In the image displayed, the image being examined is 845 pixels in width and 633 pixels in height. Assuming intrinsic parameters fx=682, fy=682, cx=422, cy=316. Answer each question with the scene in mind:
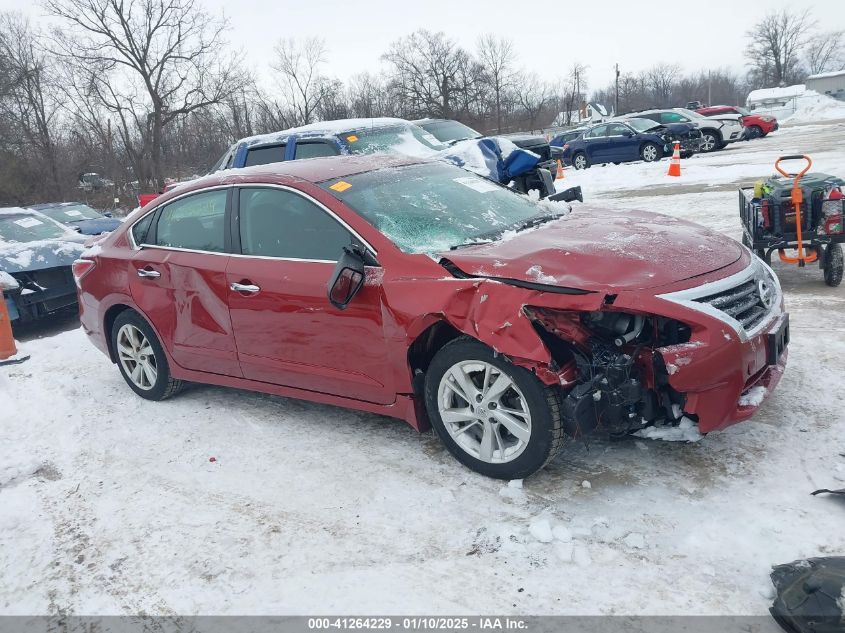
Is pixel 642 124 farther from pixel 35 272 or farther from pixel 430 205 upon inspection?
pixel 430 205

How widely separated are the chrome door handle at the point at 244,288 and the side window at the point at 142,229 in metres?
1.23

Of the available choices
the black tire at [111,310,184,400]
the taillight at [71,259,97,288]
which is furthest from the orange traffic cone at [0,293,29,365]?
the black tire at [111,310,184,400]

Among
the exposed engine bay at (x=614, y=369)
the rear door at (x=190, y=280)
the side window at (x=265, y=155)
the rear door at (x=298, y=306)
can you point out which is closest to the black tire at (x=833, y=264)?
the exposed engine bay at (x=614, y=369)

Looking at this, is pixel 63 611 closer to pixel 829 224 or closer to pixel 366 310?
pixel 366 310

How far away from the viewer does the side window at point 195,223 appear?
4535 mm

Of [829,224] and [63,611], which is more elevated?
[829,224]

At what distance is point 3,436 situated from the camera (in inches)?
189

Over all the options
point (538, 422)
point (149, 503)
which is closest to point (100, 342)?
point (149, 503)

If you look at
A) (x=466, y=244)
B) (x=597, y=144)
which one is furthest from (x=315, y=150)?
(x=597, y=144)

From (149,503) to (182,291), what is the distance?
1518mm

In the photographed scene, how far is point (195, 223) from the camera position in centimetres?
472

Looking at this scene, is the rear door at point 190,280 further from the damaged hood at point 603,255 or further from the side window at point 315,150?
the side window at point 315,150

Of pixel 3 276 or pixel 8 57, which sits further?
pixel 8 57

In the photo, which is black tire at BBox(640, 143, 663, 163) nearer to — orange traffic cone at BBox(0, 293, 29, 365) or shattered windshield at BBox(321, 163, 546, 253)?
shattered windshield at BBox(321, 163, 546, 253)
